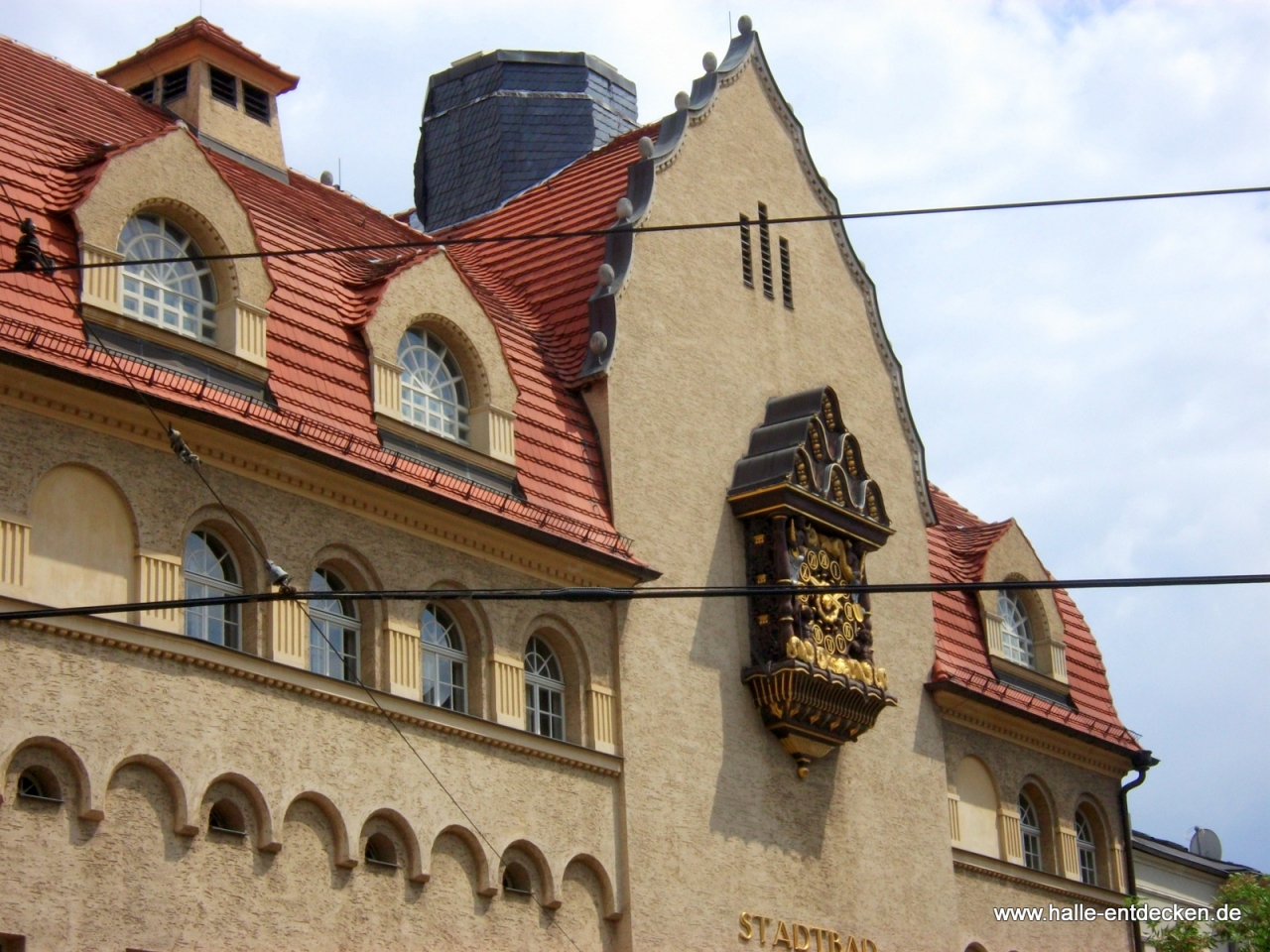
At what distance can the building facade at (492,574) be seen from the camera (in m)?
22.3

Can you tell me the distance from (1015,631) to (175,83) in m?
17.1

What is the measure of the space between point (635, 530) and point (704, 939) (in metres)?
5.45

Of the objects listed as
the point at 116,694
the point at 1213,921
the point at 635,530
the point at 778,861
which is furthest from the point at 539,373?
the point at 1213,921

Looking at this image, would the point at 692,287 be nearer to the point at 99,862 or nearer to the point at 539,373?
the point at 539,373

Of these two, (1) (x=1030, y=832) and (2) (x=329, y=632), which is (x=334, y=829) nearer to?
(2) (x=329, y=632)

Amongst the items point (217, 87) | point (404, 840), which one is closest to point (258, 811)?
point (404, 840)

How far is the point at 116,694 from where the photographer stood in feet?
71.8

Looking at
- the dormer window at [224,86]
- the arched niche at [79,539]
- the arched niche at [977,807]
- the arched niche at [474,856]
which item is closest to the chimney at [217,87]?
the dormer window at [224,86]

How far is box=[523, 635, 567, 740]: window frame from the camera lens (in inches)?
1090

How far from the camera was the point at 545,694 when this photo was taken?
28.0 m

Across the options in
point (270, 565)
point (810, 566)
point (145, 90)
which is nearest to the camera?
point (270, 565)

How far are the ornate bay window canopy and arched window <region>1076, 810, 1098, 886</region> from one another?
26.0 feet

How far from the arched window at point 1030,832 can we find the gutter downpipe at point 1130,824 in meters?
2.56

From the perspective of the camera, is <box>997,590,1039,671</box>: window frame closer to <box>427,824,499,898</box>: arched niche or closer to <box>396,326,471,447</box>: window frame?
<box>396,326,471,447</box>: window frame
